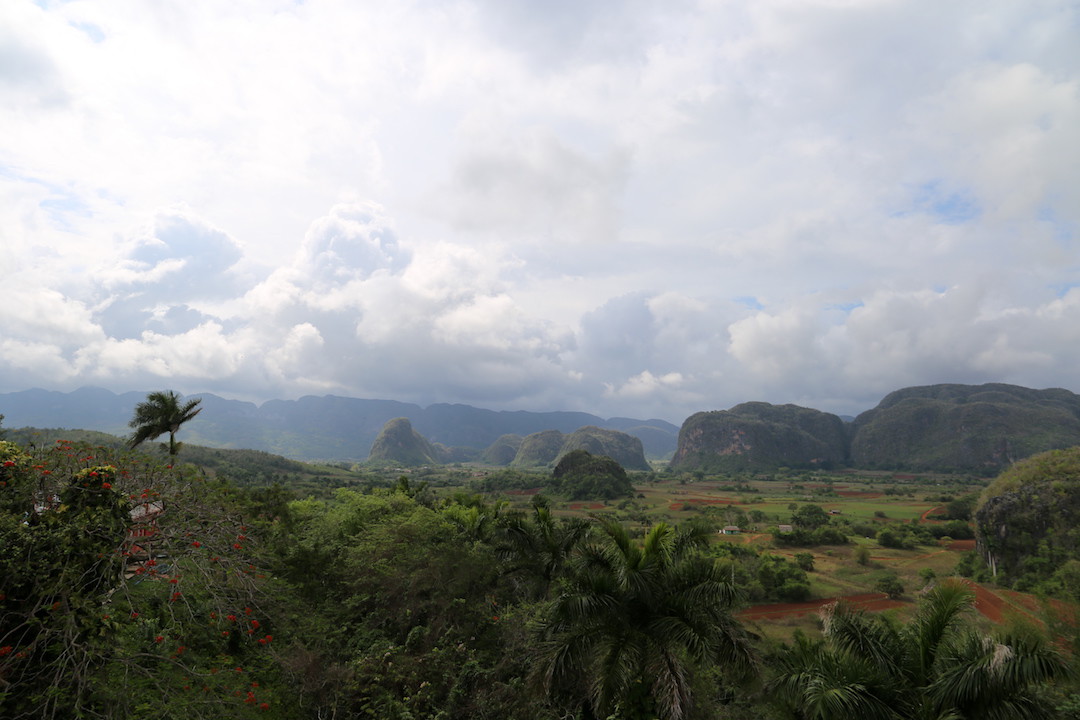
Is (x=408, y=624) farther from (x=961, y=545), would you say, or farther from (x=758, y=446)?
(x=758, y=446)

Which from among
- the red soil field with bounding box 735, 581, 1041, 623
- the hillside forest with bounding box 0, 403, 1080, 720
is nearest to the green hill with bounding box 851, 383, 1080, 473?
the red soil field with bounding box 735, 581, 1041, 623

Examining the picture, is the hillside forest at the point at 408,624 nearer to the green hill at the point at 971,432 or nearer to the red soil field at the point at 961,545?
the red soil field at the point at 961,545

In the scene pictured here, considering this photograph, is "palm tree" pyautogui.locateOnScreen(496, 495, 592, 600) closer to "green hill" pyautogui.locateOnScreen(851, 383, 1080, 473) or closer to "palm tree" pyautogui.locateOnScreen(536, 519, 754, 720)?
"palm tree" pyautogui.locateOnScreen(536, 519, 754, 720)

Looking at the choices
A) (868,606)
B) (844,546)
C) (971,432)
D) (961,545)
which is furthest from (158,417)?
(971,432)

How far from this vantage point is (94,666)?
5.22m

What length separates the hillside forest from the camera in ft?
17.5

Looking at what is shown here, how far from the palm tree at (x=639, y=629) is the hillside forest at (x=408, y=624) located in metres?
0.04

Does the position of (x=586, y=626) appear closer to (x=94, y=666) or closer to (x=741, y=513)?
(x=94, y=666)

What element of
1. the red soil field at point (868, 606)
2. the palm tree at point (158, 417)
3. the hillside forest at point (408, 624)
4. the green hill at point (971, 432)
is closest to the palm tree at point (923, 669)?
the hillside forest at point (408, 624)

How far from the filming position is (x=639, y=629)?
29.5 feet

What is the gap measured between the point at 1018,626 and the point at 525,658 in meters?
8.04

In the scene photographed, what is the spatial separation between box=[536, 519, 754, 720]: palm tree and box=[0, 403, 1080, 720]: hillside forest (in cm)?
4

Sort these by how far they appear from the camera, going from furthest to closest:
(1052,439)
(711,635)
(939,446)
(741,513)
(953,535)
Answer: (939,446), (1052,439), (741,513), (953,535), (711,635)

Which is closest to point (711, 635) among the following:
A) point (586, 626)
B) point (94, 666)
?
point (586, 626)
